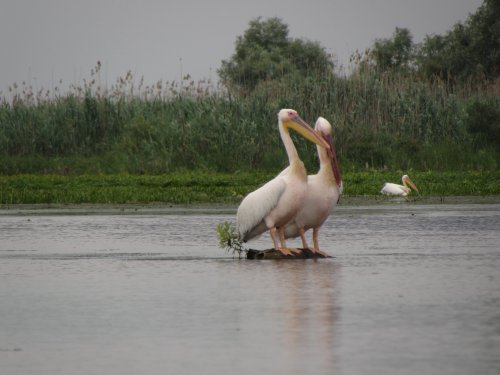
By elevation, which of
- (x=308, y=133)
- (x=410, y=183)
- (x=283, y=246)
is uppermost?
(x=308, y=133)

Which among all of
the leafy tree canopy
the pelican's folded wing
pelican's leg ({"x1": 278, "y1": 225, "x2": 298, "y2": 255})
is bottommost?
pelican's leg ({"x1": 278, "y1": 225, "x2": 298, "y2": 255})

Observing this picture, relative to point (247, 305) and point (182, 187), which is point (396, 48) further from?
point (247, 305)

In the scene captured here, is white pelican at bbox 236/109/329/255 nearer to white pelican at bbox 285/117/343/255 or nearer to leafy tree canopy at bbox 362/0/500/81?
white pelican at bbox 285/117/343/255

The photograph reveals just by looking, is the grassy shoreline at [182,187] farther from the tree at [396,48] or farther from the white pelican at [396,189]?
the tree at [396,48]

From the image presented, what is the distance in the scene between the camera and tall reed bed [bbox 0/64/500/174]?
27766 millimetres

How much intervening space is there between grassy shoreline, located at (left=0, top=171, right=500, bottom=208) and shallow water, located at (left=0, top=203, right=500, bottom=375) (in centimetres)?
618

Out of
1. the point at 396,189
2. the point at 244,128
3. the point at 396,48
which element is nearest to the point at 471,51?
the point at 396,48

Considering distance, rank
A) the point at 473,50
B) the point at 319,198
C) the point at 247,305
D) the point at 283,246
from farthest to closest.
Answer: the point at 473,50 → the point at 283,246 → the point at 319,198 → the point at 247,305

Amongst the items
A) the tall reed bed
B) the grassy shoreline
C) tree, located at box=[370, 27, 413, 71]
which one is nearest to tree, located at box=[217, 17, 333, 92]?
tree, located at box=[370, 27, 413, 71]

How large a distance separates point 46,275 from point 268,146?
16742mm

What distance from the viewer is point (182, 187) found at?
2423 centimetres

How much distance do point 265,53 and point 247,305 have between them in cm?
5161

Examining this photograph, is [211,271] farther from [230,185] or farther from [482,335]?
[230,185]

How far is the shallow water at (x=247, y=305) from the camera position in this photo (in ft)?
23.5
